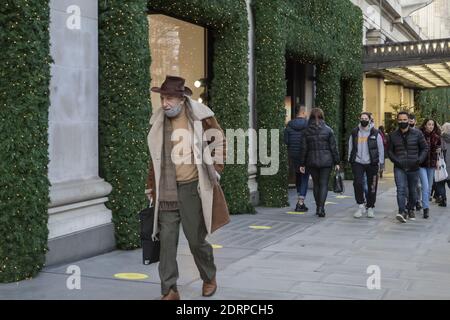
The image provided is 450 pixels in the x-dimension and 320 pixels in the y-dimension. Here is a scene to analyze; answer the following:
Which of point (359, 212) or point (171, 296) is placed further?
point (359, 212)

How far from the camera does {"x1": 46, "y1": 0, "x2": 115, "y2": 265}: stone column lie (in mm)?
7141

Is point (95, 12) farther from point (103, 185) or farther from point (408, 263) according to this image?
point (408, 263)

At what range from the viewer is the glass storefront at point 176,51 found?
36.3 feet

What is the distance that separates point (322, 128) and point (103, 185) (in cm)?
479

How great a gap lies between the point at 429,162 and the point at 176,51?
487 centimetres

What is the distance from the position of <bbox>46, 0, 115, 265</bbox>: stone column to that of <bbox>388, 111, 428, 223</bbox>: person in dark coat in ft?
16.6

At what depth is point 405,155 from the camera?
10750 millimetres

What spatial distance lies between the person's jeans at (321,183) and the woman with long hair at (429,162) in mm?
1599

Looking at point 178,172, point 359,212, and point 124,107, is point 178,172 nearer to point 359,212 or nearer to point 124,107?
point 124,107

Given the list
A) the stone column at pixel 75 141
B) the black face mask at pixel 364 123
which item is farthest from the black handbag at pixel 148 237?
the black face mask at pixel 364 123

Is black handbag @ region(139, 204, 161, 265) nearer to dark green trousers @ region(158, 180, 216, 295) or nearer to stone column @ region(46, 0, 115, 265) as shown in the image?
dark green trousers @ region(158, 180, 216, 295)

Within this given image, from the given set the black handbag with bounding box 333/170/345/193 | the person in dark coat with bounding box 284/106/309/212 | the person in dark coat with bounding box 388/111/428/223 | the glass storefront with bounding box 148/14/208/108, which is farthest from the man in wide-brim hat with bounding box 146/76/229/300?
the person in dark coat with bounding box 284/106/309/212

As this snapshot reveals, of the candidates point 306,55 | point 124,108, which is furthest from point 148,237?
point 306,55

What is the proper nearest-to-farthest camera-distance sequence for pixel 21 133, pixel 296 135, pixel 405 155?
1. pixel 21 133
2. pixel 405 155
3. pixel 296 135
